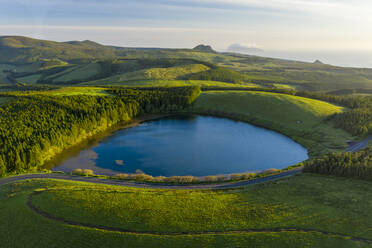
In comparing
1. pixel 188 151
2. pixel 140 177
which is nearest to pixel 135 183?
pixel 140 177

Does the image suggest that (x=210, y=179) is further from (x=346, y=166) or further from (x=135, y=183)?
(x=346, y=166)

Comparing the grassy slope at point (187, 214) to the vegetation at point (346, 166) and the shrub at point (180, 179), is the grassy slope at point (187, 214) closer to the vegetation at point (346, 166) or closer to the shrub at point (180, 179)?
the vegetation at point (346, 166)

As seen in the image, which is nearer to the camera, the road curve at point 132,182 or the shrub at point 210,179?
the road curve at point 132,182

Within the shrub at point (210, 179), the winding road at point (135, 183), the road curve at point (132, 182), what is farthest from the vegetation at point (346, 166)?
the shrub at point (210, 179)

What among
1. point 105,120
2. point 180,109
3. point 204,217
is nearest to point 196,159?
point 204,217

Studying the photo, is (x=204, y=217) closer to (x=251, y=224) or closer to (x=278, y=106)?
(x=251, y=224)

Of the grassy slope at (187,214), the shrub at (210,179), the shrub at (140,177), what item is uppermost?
the grassy slope at (187,214)

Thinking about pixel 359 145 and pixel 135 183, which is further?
pixel 359 145
